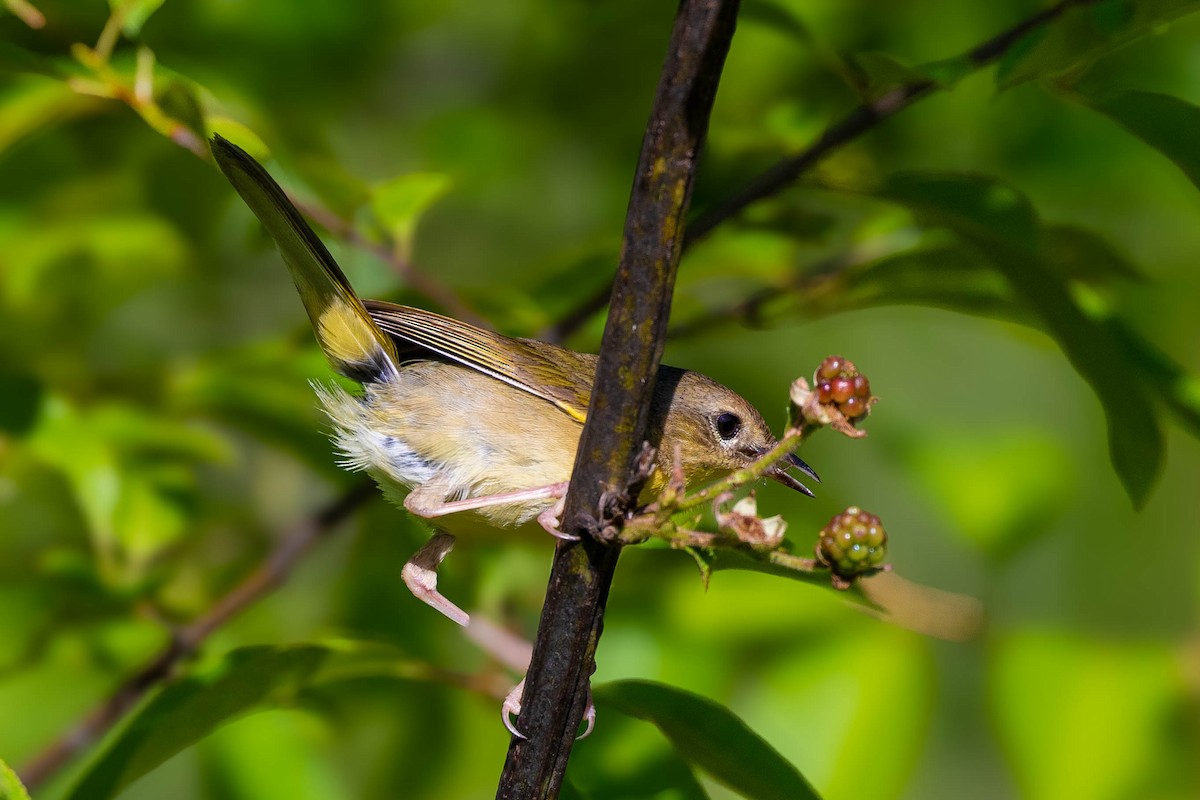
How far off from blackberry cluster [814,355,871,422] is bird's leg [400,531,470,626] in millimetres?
1591

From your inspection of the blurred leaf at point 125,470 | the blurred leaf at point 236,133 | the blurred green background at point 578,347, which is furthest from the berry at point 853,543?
the blurred leaf at point 125,470

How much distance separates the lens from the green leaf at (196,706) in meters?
2.19

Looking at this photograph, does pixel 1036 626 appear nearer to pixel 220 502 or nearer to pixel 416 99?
pixel 220 502

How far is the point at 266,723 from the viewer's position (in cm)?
291

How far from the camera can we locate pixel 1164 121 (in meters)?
2.04

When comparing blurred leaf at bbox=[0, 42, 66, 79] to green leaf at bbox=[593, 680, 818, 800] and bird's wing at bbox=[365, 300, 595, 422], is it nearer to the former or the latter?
bird's wing at bbox=[365, 300, 595, 422]

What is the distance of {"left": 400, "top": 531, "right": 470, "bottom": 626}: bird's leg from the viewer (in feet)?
9.78

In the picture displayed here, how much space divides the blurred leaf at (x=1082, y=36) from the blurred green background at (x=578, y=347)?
23mm

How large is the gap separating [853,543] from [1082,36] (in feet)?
3.86

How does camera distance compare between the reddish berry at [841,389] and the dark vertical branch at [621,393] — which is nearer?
the dark vertical branch at [621,393]

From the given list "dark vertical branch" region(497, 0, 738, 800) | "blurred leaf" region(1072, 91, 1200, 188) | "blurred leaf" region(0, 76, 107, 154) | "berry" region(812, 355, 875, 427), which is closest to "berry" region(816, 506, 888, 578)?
"berry" region(812, 355, 875, 427)

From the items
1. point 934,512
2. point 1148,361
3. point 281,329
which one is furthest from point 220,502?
point 1148,361

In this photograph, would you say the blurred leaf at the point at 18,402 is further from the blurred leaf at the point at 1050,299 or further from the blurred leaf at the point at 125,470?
the blurred leaf at the point at 1050,299

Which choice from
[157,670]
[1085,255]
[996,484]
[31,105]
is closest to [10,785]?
[157,670]
